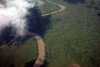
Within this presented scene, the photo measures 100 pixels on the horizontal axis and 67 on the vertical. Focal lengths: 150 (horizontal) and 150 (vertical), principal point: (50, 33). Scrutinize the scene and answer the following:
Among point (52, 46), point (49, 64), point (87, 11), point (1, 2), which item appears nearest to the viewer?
point (49, 64)

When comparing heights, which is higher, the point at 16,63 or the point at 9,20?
the point at 9,20

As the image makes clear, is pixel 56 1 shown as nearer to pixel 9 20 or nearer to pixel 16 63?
pixel 9 20

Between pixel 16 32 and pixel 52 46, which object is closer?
pixel 52 46

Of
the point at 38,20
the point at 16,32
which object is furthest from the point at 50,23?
the point at 16,32

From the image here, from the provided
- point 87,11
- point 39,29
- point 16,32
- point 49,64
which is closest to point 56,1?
point 87,11

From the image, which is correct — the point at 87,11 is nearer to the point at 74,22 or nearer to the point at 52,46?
the point at 74,22

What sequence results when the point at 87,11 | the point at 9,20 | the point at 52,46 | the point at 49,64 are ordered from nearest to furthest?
the point at 49,64 → the point at 52,46 → the point at 9,20 → the point at 87,11
